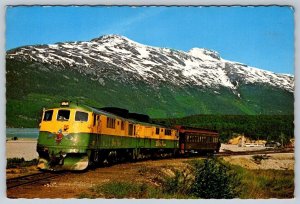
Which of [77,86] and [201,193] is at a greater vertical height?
[77,86]

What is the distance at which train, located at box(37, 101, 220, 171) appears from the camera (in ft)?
44.0

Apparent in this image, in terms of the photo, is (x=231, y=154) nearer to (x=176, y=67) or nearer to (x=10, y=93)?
(x=176, y=67)

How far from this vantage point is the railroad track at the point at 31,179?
1318 cm

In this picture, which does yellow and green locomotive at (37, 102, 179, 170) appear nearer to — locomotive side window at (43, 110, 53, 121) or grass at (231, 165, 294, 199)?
locomotive side window at (43, 110, 53, 121)

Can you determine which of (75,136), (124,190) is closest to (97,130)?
(75,136)

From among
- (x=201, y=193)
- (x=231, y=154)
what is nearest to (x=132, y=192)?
(x=201, y=193)

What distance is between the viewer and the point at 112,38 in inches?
531

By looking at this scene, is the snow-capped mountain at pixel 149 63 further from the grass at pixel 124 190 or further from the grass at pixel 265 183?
the grass at pixel 124 190

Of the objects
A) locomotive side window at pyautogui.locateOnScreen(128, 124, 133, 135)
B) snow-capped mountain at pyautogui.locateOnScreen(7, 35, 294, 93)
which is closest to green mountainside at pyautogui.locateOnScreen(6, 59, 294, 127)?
snow-capped mountain at pyautogui.locateOnScreen(7, 35, 294, 93)

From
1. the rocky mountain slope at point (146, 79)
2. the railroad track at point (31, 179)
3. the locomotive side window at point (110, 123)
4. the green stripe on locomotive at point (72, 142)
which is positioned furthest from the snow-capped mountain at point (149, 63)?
the railroad track at point (31, 179)

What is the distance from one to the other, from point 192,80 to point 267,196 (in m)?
2.54

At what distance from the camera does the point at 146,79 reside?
47.0ft

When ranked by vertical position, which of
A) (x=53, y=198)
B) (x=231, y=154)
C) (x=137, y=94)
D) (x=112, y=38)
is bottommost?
(x=53, y=198)

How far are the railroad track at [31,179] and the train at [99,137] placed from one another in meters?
0.11
